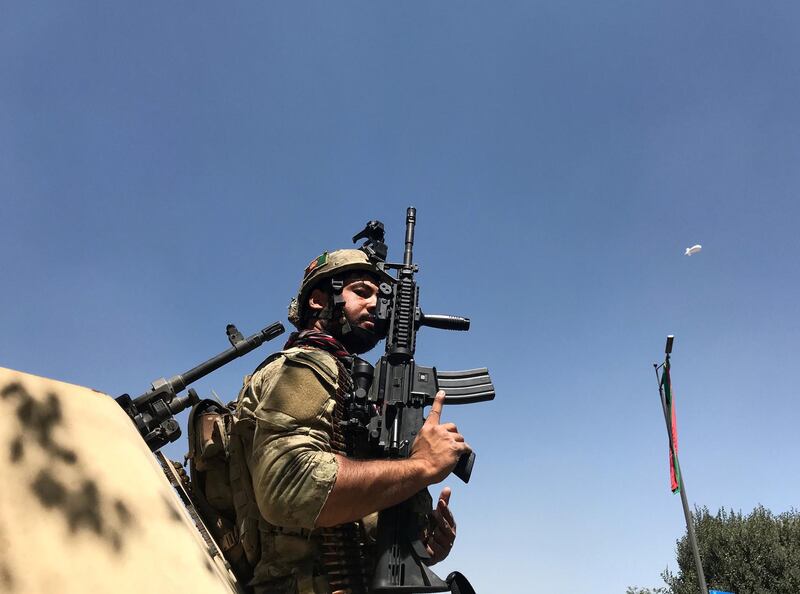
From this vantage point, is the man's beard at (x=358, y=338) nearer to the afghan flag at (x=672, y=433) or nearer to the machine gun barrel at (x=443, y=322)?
the machine gun barrel at (x=443, y=322)

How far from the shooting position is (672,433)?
16.8 metres

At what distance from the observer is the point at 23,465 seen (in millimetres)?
1248

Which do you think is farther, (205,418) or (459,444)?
(205,418)

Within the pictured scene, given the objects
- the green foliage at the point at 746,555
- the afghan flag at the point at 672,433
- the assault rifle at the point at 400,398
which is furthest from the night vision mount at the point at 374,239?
the green foliage at the point at 746,555

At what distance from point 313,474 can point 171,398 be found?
402 inches

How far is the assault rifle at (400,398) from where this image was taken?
3.44 meters

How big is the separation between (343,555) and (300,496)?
0.80 metres

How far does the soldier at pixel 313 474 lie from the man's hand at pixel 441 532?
1.66ft

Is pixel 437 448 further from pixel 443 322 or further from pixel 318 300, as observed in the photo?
pixel 318 300

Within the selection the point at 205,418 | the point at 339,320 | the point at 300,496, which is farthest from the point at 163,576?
the point at 339,320

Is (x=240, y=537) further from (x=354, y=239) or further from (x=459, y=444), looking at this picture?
(x=354, y=239)

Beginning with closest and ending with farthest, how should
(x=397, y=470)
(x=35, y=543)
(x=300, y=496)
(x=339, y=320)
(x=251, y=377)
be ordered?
(x=35, y=543) < (x=300, y=496) < (x=397, y=470) < (x=251, y=377) < (x=339, y=320)

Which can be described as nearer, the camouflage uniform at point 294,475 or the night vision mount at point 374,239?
the camouflage uniform at point 294,475

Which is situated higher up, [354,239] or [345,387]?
[354,239]
